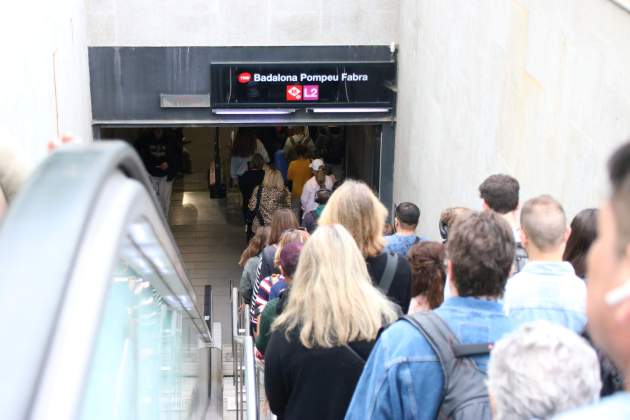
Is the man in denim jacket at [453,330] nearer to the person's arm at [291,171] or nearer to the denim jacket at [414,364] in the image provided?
the denim jacket at [414,364]

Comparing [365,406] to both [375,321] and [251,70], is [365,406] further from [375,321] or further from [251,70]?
[251,70]

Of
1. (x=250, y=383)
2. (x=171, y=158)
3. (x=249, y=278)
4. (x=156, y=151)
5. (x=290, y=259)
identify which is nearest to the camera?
(x=290, y=259)

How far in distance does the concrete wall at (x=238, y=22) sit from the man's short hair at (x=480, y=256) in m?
9.19

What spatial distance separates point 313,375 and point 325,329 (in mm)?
193

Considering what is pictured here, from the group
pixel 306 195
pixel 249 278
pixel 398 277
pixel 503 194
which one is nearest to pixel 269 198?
pixel 306 195

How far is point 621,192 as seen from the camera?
116cm

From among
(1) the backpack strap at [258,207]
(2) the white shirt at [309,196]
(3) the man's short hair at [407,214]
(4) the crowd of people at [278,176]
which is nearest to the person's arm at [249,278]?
(3) the man's short hair at [407,214]

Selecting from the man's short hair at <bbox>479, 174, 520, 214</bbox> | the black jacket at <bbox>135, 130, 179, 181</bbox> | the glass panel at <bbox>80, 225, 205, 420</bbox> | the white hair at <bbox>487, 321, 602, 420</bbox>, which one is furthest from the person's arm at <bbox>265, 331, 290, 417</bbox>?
the black jacket at <bbox>135, 130, 179, 181</bbox>

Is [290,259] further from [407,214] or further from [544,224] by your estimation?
[407,214]

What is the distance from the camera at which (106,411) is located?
173 centimetres

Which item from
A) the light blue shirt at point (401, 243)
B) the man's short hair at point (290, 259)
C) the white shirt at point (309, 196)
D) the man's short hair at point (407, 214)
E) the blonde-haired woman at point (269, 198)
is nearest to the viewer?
the man's short hair at point (290, 259)

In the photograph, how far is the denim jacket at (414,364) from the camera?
2727mm

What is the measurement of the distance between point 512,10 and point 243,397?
12.0 ft

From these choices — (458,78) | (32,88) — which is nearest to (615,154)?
(32,88)
